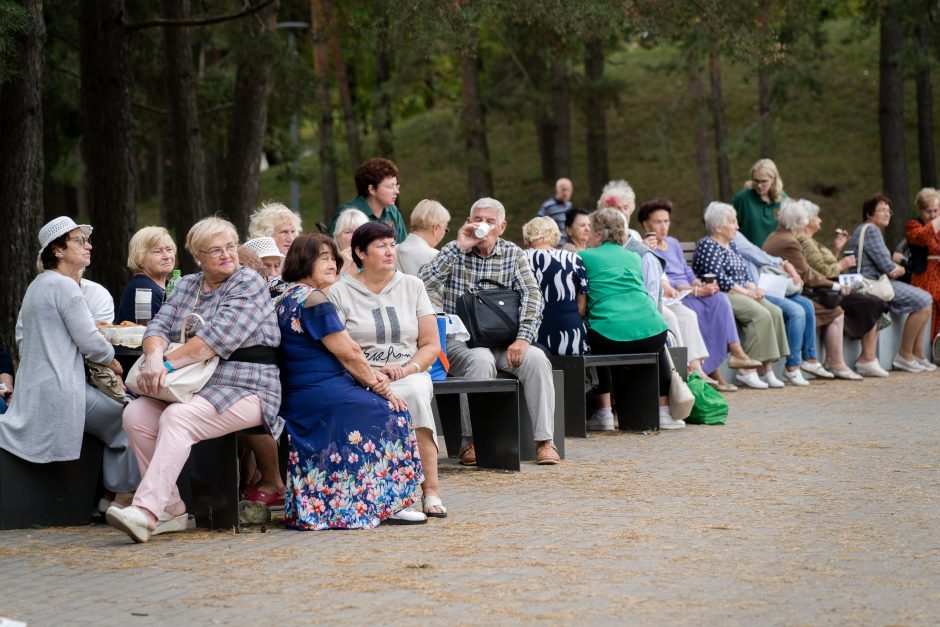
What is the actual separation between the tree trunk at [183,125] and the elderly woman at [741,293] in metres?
7.00

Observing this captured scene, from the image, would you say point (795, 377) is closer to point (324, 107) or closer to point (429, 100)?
point (324, 107)

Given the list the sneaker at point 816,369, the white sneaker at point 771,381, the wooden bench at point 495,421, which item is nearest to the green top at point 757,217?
the sneaker at point 816,369

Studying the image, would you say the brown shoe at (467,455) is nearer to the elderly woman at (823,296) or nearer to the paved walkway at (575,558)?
the paved walkway at (575,558)

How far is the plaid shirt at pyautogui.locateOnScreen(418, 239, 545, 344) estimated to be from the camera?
927 cm

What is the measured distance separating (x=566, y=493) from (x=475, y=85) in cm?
2314

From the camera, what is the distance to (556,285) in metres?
10.3

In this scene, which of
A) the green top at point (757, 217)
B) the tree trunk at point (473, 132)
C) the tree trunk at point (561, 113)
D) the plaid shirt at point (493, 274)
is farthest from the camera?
the tree trunk at point (561, 113)

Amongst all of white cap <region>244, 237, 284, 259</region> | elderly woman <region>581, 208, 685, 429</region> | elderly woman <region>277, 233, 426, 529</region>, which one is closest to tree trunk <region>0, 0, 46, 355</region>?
white cap <region>244, 237, 284, 259</region>

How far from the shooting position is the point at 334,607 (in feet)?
16.9

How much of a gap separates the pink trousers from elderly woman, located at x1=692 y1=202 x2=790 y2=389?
7.83 metres

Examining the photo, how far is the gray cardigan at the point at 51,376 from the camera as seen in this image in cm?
741

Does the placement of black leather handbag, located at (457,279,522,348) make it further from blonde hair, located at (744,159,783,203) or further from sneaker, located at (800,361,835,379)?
blonde hair, located at (744,159,783,203)

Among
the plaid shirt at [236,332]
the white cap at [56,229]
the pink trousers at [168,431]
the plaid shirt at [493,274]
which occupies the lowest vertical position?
the pink trousers at [168,431]

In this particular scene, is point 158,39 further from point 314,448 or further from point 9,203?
point 314,448
